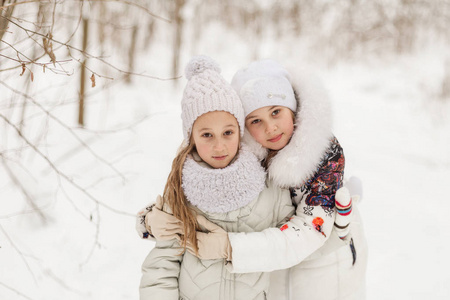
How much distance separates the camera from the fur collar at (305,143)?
159 centimetres

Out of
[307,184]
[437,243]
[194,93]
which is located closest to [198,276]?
[307,184]

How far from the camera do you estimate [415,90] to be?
8.27 meters

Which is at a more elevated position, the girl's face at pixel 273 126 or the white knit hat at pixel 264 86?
the white knit hat at pixel 264 86

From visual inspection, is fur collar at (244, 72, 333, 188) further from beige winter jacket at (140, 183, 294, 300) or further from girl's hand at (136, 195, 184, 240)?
girl's hand at (136, 195, 184, 240)

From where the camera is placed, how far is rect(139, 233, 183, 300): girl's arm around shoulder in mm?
1562

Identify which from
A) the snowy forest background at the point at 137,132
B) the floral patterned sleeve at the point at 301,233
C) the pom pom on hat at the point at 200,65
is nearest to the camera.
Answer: the floral patterned sleeve at the point at 301,233

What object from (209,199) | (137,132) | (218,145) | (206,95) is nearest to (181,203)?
(209,199)

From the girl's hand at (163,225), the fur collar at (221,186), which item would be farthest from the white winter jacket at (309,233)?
the girl's hand at (163,225)

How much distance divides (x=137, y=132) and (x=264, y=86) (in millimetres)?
3503

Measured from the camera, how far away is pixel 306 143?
1616 mm

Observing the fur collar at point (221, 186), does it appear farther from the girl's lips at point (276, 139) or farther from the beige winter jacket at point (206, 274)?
the girl's lips at point (276, 139)

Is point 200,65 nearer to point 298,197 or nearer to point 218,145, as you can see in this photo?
point 218,145

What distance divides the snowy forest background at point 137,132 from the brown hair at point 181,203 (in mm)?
393

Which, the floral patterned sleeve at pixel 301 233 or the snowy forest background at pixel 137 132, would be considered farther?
the snowy forest background at pixel 137 132
